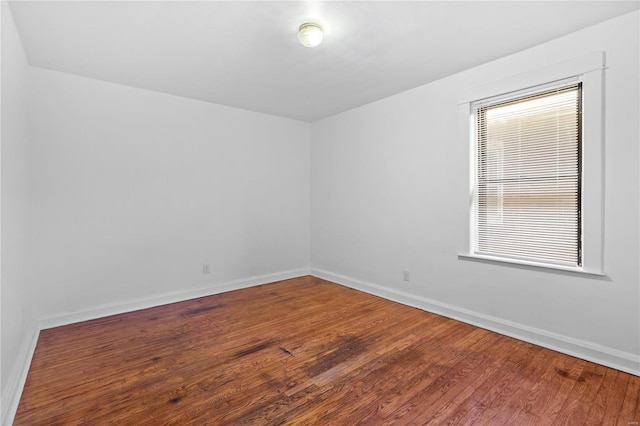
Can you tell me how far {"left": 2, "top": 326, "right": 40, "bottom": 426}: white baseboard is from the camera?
1.77 metres

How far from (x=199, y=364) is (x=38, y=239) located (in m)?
2.23

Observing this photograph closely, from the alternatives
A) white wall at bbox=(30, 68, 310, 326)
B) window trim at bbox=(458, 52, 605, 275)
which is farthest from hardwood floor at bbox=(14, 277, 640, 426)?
window trim at bbox=(458, 52, 605, 275)

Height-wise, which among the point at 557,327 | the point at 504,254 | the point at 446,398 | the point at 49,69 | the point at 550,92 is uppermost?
the point at 49,69

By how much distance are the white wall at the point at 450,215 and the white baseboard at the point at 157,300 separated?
3.10ft

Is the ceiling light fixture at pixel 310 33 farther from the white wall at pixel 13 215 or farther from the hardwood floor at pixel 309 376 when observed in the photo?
the hardwood floor at pixel 309 376

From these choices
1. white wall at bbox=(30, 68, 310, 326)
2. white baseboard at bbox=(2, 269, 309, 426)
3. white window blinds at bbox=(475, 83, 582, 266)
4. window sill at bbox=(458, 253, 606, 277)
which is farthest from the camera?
white wall at bbox=(30, 68, 310, 326)

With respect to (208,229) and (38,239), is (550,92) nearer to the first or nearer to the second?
(208,229)

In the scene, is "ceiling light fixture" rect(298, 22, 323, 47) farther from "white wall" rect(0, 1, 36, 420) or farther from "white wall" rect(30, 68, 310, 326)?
"white wall" rect(30, 68, 310, 326)

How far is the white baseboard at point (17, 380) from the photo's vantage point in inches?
69.6

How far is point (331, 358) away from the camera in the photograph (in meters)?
2.47

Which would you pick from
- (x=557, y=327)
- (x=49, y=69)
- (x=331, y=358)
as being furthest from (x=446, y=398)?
(x=49, y=69)

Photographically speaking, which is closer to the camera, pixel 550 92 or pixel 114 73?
pixel 550 92

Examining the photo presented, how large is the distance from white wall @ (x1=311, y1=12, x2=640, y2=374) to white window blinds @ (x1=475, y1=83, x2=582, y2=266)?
0.64 feet

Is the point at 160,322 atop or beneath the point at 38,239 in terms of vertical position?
beneath
